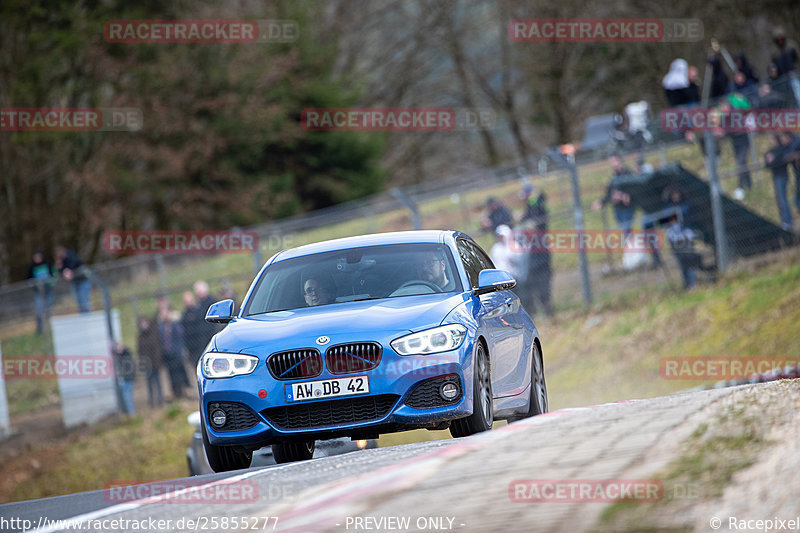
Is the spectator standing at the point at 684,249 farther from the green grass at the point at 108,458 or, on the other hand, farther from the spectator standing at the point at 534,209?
the green grass at the point at 108,458

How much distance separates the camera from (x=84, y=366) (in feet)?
71.6

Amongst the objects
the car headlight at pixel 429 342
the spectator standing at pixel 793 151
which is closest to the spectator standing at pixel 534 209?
the spectator standing at pixel 793 151

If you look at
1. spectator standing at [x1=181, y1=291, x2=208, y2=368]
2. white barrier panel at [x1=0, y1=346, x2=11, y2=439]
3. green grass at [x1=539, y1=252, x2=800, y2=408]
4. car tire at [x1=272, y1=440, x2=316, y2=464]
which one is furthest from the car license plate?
white barrier panel at [x1=0, y1=346, x2=11, y2=439]

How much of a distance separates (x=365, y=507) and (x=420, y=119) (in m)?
54.5

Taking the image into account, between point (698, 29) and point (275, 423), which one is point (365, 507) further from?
point (698, 29)

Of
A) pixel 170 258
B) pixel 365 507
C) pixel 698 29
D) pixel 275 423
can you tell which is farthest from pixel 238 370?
pixel 698 29

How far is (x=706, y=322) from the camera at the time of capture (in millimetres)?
18234

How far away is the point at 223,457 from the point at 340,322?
4.37 feet

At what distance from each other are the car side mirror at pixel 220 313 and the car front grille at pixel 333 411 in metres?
1.28

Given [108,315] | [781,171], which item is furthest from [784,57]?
[108,315]

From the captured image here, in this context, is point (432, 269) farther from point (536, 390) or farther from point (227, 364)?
point (227, 364)

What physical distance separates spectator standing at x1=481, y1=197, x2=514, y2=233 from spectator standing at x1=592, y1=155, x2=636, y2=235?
1448 millimetres

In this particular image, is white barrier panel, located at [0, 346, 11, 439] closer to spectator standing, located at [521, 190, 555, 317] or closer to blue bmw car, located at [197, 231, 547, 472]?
spectator standing, located at [521, 190, 555, 317]

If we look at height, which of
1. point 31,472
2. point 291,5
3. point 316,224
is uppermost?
point 291,5
